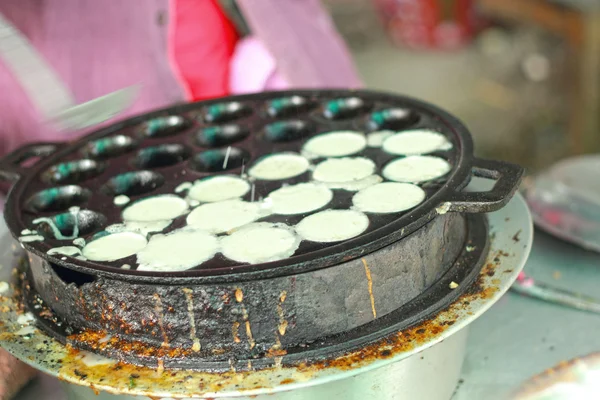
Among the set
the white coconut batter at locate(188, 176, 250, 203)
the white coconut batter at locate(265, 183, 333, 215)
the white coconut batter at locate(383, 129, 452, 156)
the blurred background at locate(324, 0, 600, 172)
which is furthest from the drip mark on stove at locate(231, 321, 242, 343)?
the blurred background at locate(324, 0, 600, 172)

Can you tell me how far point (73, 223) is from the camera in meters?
1.62

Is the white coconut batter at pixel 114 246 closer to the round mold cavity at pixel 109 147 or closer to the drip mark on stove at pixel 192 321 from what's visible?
the drip mark on stove at pixel 192 321

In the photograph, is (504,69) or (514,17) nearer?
(514,17)

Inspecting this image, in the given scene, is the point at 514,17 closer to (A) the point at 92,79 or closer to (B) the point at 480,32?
(B) the point at 480,32

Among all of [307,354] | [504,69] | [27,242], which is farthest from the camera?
[504,69]

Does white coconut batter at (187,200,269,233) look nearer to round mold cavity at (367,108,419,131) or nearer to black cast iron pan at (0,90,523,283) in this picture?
black cast iron pan at (0,90,523,283)

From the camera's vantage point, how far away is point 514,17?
570 centimetres

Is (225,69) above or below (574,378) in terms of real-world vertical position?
above

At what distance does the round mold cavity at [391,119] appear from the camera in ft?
6.52

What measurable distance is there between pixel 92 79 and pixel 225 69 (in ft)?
2.16

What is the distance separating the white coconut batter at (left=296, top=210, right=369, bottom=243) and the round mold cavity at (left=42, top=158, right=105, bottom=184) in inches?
27.8

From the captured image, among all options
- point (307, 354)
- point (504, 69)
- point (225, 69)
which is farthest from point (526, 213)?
point (504, 69)

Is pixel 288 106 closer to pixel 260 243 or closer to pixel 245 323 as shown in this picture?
pixel 260 243

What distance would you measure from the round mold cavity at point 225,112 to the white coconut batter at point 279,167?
13.5 inches
